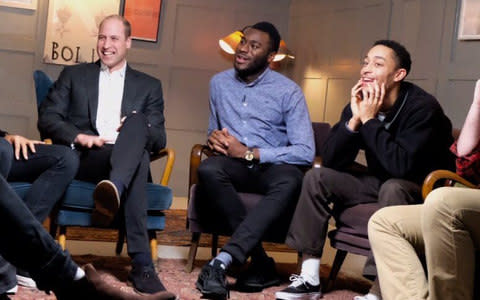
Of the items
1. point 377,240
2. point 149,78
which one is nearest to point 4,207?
point 377,240

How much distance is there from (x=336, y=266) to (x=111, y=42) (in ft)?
5.43

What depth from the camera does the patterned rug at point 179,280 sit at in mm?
3411

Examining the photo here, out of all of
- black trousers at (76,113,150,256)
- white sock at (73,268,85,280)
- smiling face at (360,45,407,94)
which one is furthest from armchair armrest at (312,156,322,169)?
white sock at (73,268,85,280)

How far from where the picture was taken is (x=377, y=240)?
2.94 m

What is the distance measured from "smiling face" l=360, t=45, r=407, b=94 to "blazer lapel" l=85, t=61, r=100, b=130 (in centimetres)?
138

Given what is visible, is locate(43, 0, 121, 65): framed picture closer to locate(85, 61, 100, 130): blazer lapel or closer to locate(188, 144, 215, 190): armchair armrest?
locate(85, 61, 100, 130): blazer lapel

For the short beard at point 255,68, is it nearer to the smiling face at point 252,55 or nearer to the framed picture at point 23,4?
the smiling face at point 252,55

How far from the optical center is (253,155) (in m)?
3.89

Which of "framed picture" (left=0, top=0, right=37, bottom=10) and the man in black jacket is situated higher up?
"framed picture" (left=0, top=0, right=37, bottom=10)

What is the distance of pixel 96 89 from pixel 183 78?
335 cm

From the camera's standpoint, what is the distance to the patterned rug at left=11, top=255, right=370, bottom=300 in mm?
3411

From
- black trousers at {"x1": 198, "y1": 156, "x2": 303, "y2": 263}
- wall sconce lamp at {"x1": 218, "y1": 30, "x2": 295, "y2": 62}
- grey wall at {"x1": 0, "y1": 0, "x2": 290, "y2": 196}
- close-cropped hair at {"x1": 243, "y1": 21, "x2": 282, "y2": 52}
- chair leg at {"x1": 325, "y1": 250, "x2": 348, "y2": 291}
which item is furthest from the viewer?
grey wall at {"x1": 0, "y1": 0, "x2": 290, "y2": 196}

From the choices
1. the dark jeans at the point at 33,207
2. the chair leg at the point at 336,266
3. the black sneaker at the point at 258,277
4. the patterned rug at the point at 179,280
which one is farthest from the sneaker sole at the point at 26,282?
the chair leg at the point at 336,266

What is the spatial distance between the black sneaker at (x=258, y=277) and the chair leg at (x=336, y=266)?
9.8 inches
